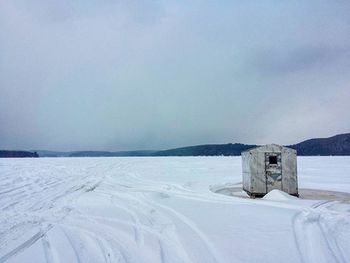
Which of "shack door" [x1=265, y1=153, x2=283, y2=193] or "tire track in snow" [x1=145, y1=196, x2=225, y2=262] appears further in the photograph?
"shack door" [x1=265, y1=153, x2=283, y2=193]

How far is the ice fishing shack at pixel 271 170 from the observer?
10555mm

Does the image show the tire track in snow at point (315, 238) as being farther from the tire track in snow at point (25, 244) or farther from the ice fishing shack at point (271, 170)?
the tire track in snow at point (25, 244)

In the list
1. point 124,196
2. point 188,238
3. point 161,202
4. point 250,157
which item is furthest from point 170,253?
point 250,157

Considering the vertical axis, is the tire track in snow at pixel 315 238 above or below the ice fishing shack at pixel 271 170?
below

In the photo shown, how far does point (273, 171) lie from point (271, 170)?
0.22 ft

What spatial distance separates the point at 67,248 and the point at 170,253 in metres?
1.50

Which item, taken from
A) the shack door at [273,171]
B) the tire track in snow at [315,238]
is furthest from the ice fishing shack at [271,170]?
the tire track in snow at [315,238]

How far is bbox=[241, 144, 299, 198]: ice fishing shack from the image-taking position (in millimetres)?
10555

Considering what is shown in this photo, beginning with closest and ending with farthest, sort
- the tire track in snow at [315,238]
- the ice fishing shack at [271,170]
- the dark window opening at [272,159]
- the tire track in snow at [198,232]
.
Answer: the tire track in snow at [315,238] → the tire track in snow at [198,232] → the ice fishing shack at [271,170] → the dark window opening at [272,159]

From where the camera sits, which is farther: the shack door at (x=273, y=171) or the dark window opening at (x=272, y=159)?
the dark window opening at (x=272, y=159)

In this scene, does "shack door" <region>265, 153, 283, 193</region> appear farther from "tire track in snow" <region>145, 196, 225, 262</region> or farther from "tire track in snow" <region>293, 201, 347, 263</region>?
"tire track in snow" <region>145, 196, 225, 262</region>

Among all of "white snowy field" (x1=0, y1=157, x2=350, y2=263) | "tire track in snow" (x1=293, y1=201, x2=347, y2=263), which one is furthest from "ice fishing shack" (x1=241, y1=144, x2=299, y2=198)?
"tire track in snow" (x1=293, y1=201, x2=347, y2=263)

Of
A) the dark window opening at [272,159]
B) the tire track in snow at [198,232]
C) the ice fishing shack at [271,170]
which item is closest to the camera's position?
the tire track in snow at [198,232]

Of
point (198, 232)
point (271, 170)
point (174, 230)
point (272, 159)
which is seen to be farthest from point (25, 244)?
point (272, 159)
